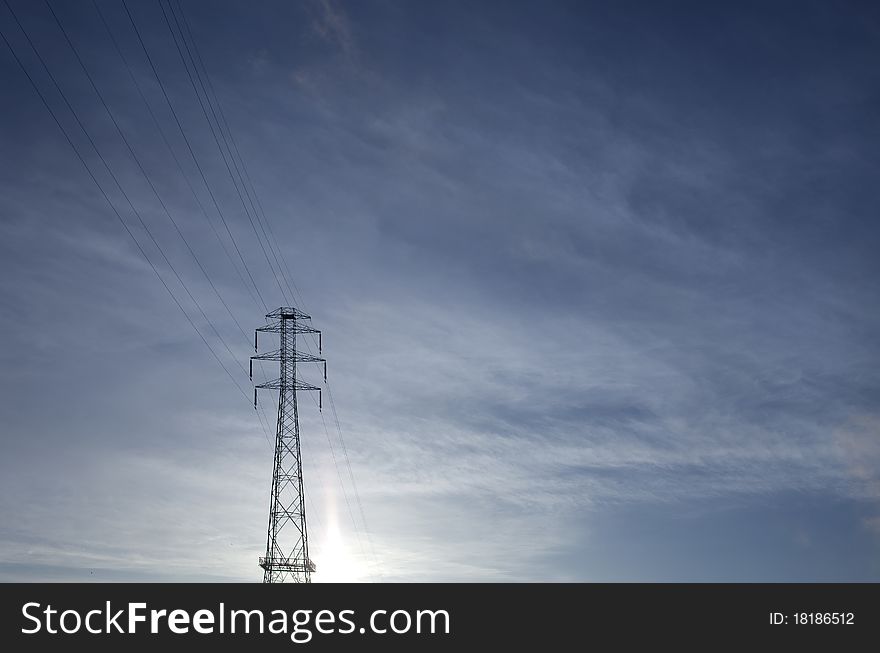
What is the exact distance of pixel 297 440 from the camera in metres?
90.1
